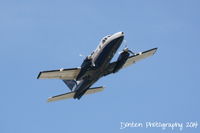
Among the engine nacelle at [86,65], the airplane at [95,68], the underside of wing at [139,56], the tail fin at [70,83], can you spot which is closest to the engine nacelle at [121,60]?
the airplane at [95,68]

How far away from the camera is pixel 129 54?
63.3 metres

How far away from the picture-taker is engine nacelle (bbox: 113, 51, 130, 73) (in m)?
63.2

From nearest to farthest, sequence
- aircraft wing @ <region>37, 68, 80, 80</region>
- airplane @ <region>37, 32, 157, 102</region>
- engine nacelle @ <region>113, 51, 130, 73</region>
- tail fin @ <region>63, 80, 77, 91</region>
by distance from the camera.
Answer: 1. airplane @ <region>37, 32, 157, 102</region>
2. aircraft wing @ <region>37, 68, 80, 80</region>
3. engine nacelle @ <region>113, 51, 130, 73</region>
4. tail fin @ <region>63, 80, 77, 91</region>

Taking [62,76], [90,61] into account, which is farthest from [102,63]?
[62,76]

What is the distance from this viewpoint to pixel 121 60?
210ft

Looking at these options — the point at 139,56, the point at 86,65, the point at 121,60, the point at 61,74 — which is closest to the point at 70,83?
the point at 61,74

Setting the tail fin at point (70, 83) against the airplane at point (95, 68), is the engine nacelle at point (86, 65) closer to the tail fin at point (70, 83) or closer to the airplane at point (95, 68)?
the airplane at point (95, 68)

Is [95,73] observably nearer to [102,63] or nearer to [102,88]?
[102,63]

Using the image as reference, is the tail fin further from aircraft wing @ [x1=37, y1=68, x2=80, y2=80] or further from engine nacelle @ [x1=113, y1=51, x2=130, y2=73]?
engine nacelle @ [x1=113, y1=51, x2=130, y2=73]

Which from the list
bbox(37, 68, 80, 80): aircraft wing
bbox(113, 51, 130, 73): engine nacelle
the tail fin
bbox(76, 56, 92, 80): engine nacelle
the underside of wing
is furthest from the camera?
the tail fin

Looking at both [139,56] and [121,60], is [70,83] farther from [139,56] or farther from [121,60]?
[139,56]

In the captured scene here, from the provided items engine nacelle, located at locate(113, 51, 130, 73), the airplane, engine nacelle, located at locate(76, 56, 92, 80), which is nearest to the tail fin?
the airplane

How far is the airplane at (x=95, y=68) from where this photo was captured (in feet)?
201

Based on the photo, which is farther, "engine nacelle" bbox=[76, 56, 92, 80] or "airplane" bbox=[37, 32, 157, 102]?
"engine nacelle" bbox=[76, 56, 92, 80]
